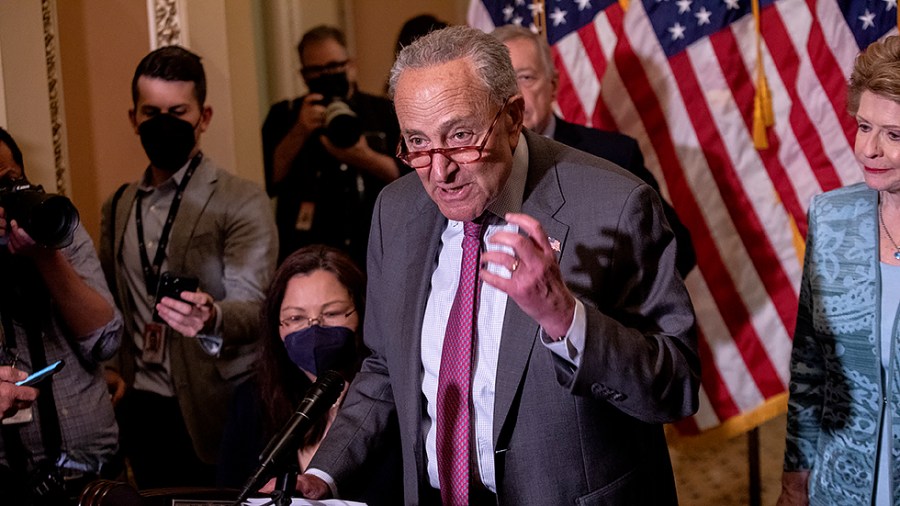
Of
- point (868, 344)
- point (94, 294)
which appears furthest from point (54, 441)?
point (868, 344)

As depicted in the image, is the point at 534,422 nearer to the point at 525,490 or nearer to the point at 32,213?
the point at 525,490

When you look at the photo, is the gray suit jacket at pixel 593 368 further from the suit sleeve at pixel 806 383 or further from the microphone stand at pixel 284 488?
the suit sleeve at pixel 806 383

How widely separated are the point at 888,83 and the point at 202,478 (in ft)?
7.47

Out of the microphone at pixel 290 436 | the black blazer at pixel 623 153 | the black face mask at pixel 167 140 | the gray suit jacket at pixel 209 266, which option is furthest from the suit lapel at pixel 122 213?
the microphone at pixel 290 436

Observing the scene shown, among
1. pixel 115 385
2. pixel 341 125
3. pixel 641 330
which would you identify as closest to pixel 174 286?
pixel 115 385

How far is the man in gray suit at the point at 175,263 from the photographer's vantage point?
9.66ft

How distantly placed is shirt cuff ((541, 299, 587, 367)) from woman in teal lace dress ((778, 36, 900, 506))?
88cm

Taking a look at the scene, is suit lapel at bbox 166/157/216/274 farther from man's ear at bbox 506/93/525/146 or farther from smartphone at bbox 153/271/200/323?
man's ear at bbox 506/93/525/146

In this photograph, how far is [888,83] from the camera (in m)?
1.93

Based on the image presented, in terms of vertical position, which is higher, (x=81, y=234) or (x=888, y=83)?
(x=888, y=83)

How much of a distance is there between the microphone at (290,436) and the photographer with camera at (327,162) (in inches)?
83.3

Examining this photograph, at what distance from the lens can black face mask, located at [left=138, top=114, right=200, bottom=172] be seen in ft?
9.53

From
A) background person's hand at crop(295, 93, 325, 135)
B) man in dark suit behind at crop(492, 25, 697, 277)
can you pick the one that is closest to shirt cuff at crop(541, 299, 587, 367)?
man in dark suit behind at crop(492, 25, 697, 277)

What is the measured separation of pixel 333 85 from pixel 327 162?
29cm
